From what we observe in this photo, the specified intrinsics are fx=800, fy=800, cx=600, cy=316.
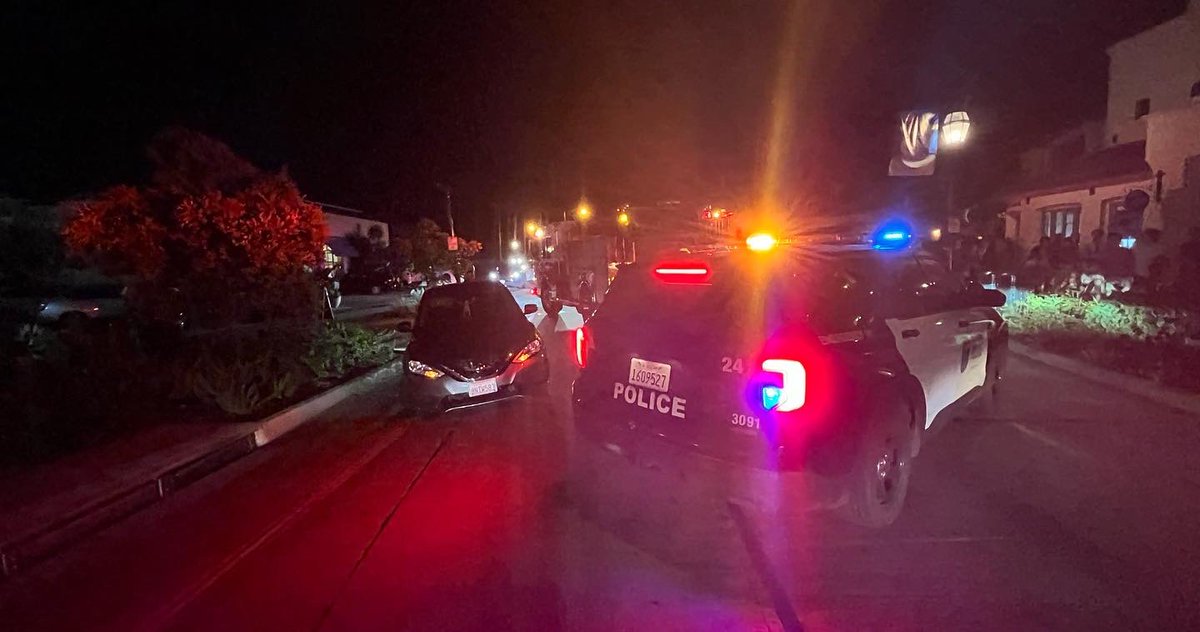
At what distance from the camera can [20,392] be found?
7922 millimetres

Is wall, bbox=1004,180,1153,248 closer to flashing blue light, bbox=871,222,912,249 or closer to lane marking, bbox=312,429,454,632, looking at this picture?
flashing blue light, bbox=871,222,912,249

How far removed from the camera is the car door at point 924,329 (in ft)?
18.0

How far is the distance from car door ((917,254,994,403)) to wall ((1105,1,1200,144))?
17.3 m

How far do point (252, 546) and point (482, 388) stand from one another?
3.69 meters

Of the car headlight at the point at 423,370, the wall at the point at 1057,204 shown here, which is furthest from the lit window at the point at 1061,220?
the car headlight at the point at 423,370

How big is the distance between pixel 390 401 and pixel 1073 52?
27767 millimetres

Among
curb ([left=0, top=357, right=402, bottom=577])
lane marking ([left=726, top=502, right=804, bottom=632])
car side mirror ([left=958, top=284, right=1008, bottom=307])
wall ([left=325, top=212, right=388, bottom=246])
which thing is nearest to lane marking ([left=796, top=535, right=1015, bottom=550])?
lane marking ([left=726, top=502, right=804, bottom=632])

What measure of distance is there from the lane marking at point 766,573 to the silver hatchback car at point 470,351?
3.77 meters

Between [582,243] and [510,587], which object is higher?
[582,243]

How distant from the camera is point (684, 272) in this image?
5.10 m

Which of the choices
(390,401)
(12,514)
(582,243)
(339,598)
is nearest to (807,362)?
(339,598)

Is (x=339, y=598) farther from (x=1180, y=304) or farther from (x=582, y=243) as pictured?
(x=582, y=243)

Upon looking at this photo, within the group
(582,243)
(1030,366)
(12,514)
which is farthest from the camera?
(582,243)

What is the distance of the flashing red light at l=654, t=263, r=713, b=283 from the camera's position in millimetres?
5012
